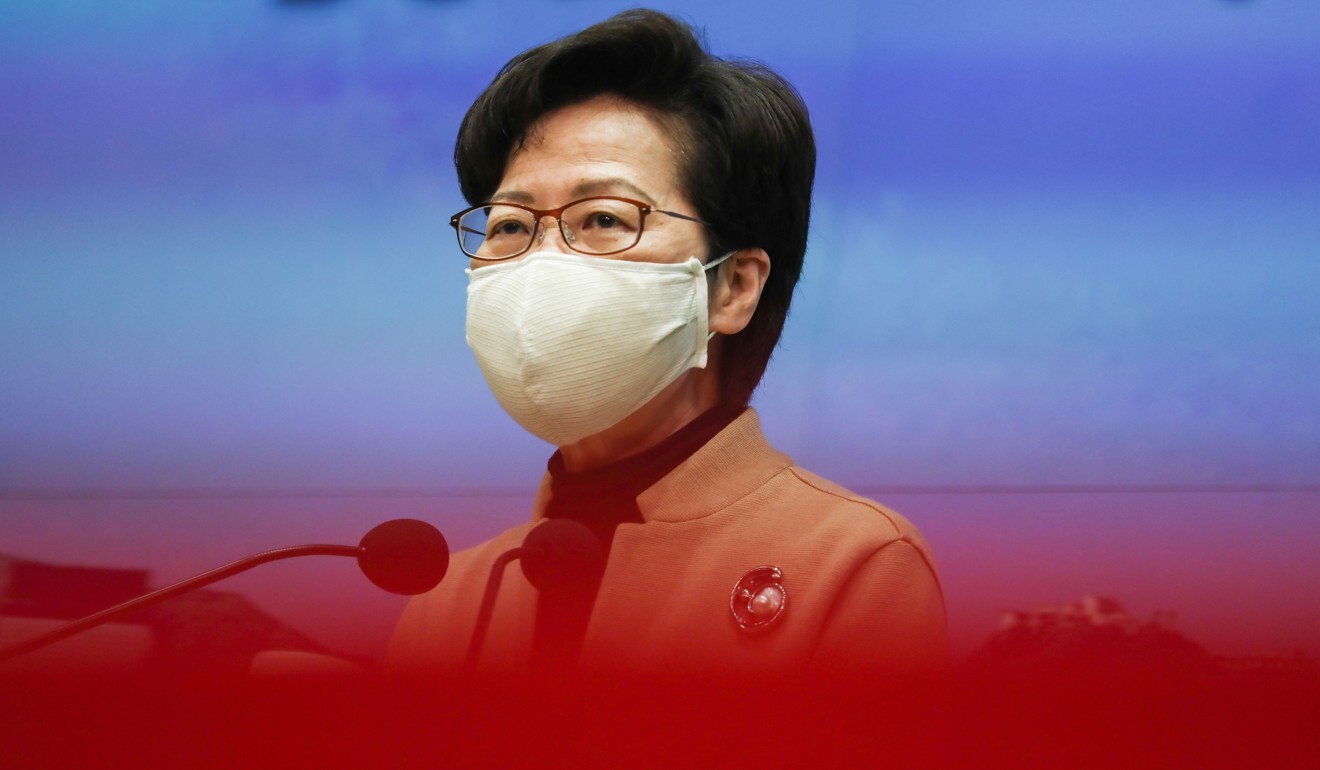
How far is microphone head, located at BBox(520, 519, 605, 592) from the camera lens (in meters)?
1.20

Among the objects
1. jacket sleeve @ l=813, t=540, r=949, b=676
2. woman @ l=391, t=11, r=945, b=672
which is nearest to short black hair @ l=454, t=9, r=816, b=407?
woman @ l=391, t=11, r=945, b=672

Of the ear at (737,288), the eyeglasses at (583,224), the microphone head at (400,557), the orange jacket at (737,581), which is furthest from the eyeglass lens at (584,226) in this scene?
the microphone head at (400,557)

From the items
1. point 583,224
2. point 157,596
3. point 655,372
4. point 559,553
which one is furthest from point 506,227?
point 157,596

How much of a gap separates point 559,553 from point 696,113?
53 cm

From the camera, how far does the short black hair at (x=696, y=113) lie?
1.40 meters

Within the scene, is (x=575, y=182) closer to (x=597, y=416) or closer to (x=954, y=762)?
(x=597, y=416)

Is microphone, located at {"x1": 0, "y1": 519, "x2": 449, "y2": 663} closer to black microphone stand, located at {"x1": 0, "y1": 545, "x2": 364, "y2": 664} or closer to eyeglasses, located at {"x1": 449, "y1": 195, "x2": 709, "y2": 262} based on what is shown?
black microphone stand, located at {"x1": 0, "y1": 545, "x2": 364, "y2": 664}

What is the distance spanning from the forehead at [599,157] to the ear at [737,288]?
0.12 m

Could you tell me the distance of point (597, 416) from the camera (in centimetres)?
136

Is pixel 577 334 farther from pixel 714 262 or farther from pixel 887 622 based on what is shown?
pixel 887 622

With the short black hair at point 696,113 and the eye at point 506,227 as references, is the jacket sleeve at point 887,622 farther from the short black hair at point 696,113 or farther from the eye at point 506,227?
the eye at point 506,227

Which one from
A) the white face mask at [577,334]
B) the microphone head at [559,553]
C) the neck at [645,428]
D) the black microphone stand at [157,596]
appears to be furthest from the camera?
the neck at [645,428]

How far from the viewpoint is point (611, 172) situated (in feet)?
4.44

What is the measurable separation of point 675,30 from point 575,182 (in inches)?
8.7
